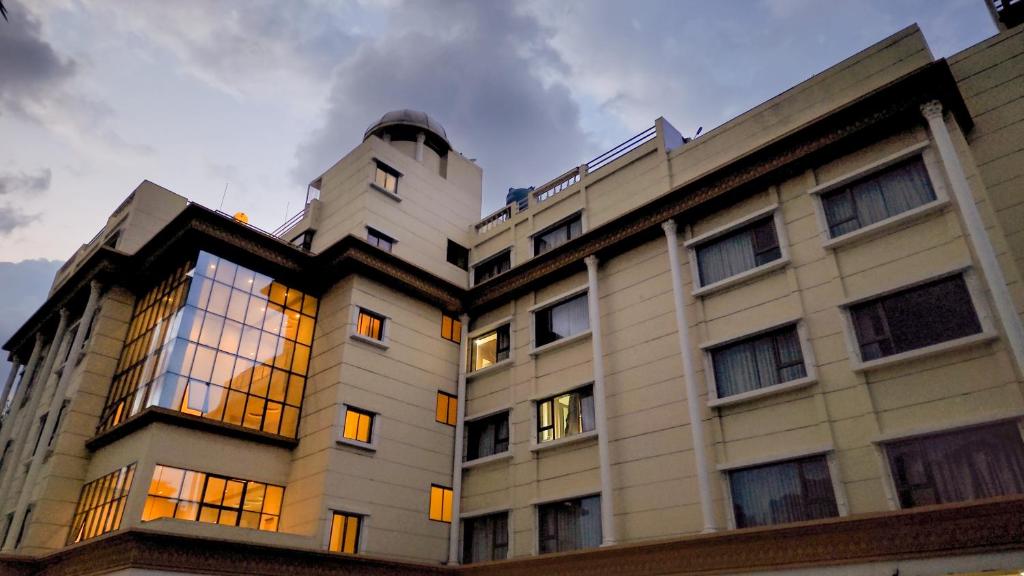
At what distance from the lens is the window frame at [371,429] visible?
69.8ft

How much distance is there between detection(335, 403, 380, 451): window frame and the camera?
2127cm

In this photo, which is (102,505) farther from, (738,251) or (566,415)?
(738,251)

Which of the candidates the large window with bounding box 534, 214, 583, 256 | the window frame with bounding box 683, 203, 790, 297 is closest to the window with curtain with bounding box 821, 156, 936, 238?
the window frame with bounding box 683, 203, 790, 297

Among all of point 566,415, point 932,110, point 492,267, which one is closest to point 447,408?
point 566,415

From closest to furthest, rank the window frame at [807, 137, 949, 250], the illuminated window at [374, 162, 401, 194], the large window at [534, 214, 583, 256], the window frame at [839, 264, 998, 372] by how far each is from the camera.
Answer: the window frame at [839, 264, 998, 372] < the window frame at [807, 137, 949, 250] < the large window at [534, 214, 583, 256] < the illuminated window at [374, 162, 401, 194]

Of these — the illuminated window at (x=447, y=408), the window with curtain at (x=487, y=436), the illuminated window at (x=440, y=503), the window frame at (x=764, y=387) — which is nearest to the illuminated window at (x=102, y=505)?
the illuminated window at (x=440, y=503)

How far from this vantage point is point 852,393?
15.5m

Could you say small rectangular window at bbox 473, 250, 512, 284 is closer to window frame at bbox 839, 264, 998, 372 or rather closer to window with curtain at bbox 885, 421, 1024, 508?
window frame at bbox 839, 264, 998, 372

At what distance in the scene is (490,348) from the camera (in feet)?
85.1

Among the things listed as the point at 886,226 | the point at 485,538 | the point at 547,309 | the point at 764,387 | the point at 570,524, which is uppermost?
the point at 547,309

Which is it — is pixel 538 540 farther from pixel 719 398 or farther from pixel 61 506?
pixel 61 506

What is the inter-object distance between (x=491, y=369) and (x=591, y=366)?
479cm

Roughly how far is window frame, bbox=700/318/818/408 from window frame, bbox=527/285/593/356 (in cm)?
439

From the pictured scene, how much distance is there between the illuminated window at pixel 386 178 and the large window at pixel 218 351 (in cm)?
594
